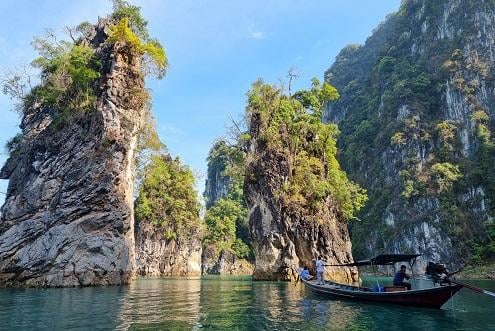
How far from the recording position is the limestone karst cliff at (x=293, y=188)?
119ft

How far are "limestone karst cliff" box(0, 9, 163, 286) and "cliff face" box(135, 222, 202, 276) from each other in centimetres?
2636

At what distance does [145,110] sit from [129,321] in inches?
941

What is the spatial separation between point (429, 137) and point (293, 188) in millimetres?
43027

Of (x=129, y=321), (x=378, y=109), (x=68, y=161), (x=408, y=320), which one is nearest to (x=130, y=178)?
(x=68, y=161)

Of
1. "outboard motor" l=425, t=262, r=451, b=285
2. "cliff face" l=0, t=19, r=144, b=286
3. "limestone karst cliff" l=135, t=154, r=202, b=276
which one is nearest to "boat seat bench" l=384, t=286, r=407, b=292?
"outboard motor" l=425, t=262, r=451, b=285

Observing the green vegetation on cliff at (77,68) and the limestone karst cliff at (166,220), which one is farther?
the limestone karst cliff at (166,220)

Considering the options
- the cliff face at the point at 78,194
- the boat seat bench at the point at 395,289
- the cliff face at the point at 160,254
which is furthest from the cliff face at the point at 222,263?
the boat seat bench at the point at 395,289

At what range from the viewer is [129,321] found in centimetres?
1230

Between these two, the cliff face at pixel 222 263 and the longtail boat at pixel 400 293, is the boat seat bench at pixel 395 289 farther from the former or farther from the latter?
the cliff face at pixel 222 263

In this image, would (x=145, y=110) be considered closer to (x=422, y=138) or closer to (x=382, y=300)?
(x=382, y=300)

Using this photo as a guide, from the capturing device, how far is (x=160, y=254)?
59.6 metres

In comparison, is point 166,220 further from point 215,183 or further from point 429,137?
point 215,183

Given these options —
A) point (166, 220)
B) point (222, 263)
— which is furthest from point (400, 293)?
point (222, 263)

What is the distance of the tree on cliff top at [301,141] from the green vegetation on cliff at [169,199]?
69.4ft
